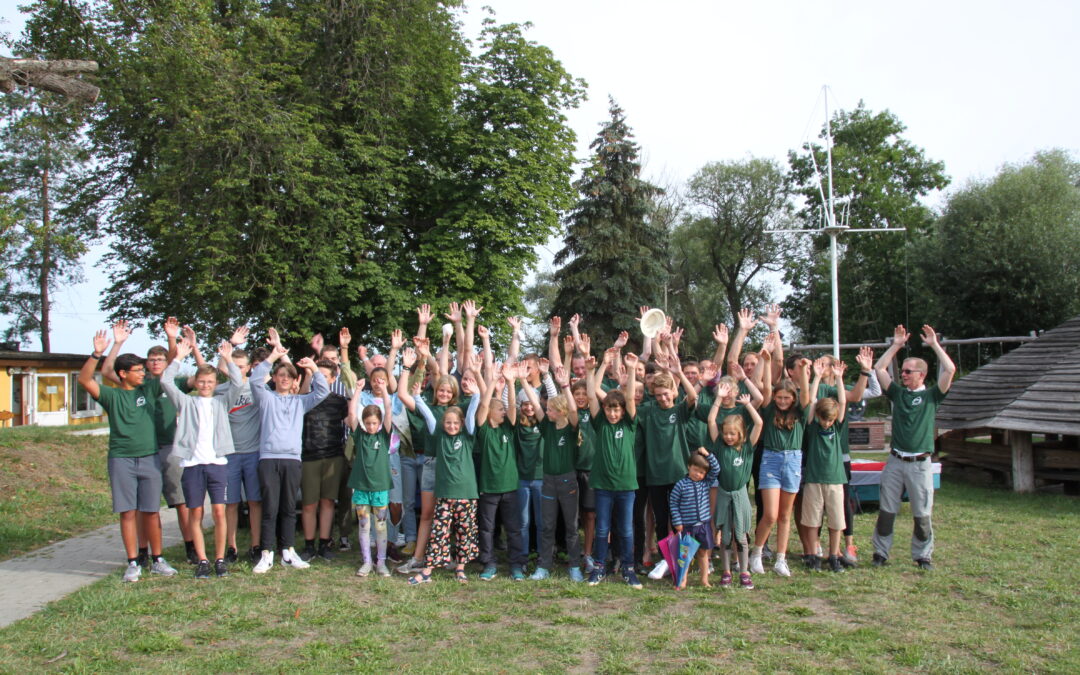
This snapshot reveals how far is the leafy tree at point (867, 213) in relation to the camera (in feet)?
130

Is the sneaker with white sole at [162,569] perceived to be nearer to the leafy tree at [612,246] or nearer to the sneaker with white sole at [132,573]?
the sneaker with white sole at [132,573]

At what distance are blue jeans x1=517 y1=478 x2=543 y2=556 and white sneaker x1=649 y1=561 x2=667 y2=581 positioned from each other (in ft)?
3.51

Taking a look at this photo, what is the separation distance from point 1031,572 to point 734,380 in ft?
10.4

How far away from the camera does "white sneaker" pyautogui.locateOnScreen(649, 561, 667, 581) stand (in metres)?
6.54

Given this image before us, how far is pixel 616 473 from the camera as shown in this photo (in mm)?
6562

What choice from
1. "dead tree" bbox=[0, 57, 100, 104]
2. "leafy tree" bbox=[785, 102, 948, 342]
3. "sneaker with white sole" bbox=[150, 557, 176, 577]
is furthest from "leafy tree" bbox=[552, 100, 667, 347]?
"sneaker with white sole" bbox=[150, 557, 176, 577]

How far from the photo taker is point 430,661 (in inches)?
187

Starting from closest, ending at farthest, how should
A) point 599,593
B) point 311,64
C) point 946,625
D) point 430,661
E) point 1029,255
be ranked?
point 430,661
point 946,625
point 599,593
point 311,64
point 1029,255

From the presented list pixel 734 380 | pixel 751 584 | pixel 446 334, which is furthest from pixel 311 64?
pixel 751 584

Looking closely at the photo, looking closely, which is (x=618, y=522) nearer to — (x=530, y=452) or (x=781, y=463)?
(x=530, y=452)

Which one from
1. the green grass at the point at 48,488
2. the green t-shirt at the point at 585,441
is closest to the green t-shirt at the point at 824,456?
the green t-shirt at the point at 585,441

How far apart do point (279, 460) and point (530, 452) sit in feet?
7.77

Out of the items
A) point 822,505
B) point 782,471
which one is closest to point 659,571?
point 782,471

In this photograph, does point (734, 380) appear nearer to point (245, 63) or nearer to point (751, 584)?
point (751, 584)
